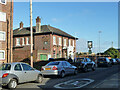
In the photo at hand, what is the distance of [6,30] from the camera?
86.3 feet

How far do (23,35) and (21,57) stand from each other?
1028 centimetres

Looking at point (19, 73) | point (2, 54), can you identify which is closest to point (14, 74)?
point (19, 73)

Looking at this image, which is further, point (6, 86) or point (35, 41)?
point (35, 41)

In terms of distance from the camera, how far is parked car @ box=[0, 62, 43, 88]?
381 inches

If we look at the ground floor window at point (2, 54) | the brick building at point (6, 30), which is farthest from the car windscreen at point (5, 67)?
the ground floor window at point (2, 54)

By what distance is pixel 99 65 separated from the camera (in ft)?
102

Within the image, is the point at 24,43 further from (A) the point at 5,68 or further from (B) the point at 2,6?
(A) the point at 5,68

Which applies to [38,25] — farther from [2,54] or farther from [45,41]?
[2,54]

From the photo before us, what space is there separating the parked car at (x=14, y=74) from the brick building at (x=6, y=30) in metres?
14.5

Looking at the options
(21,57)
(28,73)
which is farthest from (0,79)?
(21,57)

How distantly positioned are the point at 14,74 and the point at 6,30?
1743 centimetres

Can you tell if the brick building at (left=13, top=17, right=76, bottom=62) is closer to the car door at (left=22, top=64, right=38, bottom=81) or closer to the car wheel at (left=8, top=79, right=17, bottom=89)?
the car door at (left=22, top=64, right=38, bottom=81)

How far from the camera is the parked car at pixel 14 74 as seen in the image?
9672mm

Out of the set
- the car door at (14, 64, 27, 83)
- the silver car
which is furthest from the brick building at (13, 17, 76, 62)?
the car door at (14, 64, 27, 83)
